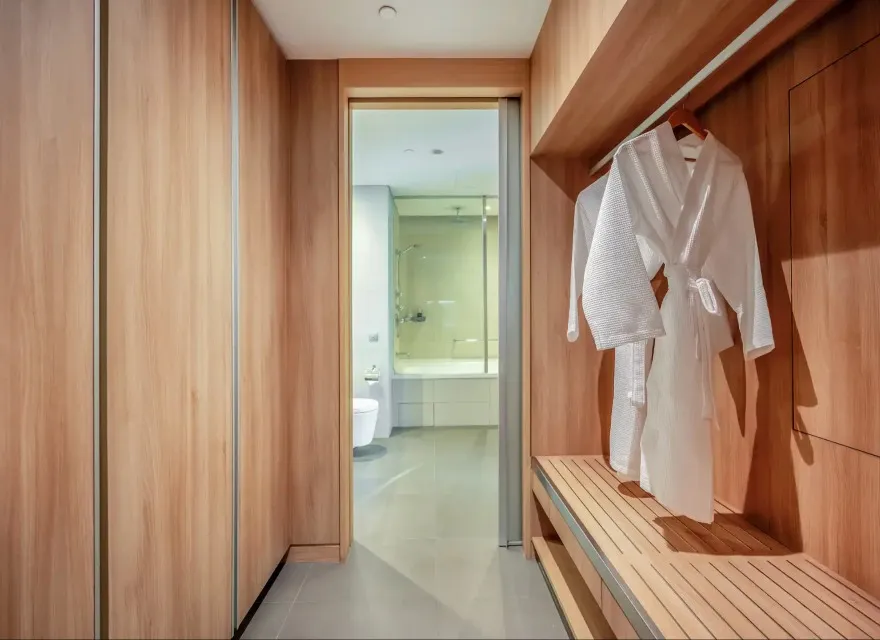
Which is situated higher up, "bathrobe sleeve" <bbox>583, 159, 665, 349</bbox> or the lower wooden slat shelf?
"bathrobe sleeve" <bbox>583, 159, 665, 349</bbox>

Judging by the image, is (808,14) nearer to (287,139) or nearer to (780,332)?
(780,332)

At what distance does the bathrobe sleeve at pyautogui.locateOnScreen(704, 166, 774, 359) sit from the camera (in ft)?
4.32

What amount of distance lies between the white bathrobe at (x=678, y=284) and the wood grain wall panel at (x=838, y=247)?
0.37ft

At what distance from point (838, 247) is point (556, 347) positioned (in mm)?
1251

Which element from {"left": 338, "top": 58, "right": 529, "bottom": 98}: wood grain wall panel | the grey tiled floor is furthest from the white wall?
{"left": 338, "top": 58, "right": 529, "bottom": 98}: wood grain wall panel

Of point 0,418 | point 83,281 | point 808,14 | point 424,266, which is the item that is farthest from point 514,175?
point 424,266

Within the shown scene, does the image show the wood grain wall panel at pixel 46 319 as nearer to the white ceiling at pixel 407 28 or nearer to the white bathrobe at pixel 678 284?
the white ceiling at pixel 407 28

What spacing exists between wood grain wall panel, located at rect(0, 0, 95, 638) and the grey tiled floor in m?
1.07

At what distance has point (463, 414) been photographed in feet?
16.1

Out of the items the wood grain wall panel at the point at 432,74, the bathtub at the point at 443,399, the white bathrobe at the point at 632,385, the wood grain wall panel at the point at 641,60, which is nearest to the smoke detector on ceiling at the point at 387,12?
the wood grain wall panel at the point at 432,74

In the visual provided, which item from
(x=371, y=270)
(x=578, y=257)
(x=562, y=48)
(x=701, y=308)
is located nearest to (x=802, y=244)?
(x=701, y=308)

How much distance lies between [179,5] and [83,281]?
889 mm

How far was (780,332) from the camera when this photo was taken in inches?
53.9

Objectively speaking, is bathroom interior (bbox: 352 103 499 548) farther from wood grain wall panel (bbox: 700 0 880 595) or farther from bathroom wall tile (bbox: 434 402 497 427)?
wood grain wall panel (bbox: 700 0 880 595)
